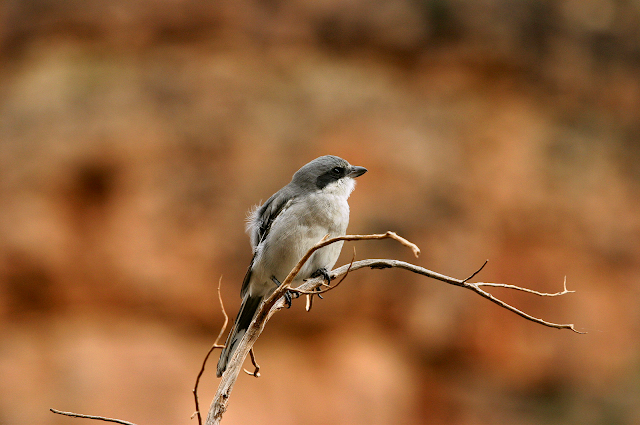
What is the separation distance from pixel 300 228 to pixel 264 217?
0.66m

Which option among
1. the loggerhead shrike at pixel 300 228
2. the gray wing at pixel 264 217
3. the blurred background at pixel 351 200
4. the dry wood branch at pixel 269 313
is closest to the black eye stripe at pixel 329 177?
the loggerhead shrike at pixel 300 228

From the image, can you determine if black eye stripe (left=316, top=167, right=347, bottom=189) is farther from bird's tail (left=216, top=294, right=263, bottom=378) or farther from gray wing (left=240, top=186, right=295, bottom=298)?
bird's tail (left=216, top=294, right=263, bottom=378)

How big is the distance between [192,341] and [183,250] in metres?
1.54

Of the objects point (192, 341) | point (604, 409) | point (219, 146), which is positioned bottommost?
point (192, 341)

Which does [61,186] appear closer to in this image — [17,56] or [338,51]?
[17,56]

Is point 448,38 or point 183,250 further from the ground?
point 448,38

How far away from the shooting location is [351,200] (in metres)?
9.64

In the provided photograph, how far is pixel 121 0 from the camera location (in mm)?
9828

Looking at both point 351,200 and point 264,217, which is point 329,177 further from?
point 351,200

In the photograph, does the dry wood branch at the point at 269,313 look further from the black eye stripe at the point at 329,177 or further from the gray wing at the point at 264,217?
the gray wing at the point at 264,217

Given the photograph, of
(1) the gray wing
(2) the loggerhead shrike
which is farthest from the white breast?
(1) the gray wing

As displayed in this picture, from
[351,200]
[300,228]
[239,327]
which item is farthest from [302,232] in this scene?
[351,200]

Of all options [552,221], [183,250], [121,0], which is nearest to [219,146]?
[183,250]

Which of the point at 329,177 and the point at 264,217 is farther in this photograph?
the point at 264,217
